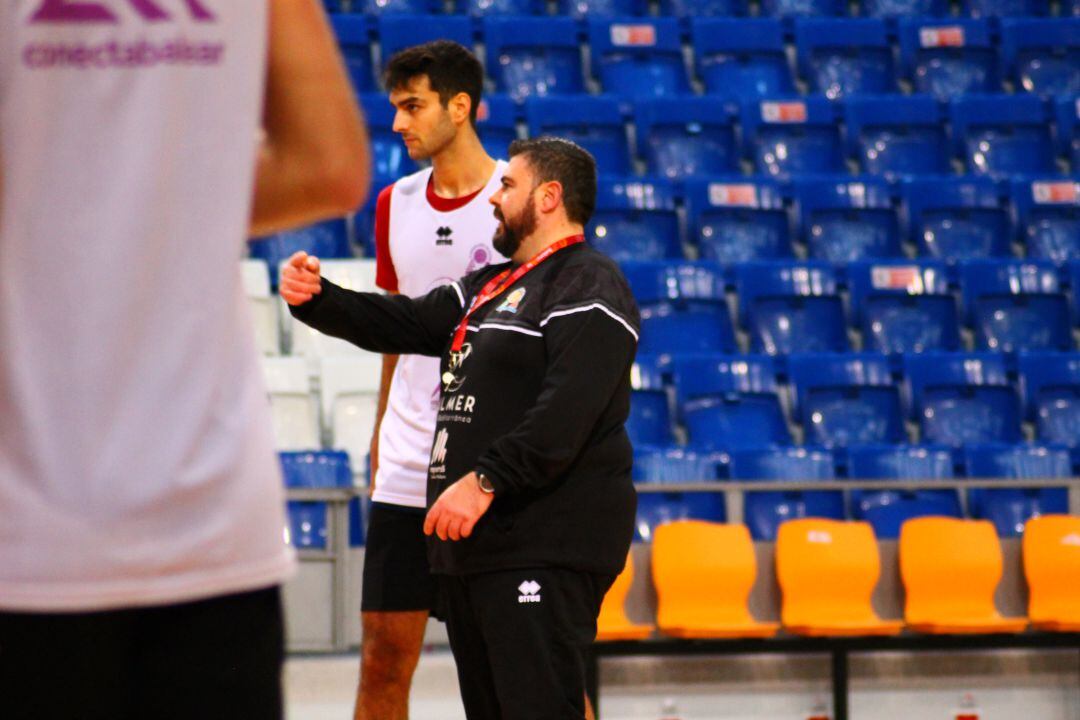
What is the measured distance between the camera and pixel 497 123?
9578mm

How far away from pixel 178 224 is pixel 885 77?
408 inches

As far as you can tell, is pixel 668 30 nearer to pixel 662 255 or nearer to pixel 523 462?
pixel 662 255

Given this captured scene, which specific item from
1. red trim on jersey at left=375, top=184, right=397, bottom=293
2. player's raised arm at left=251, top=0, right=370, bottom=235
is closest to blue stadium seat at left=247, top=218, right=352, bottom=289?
red trim on jersey at left=375, top=184, right=397, bottom=293

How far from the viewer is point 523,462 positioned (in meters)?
3.42

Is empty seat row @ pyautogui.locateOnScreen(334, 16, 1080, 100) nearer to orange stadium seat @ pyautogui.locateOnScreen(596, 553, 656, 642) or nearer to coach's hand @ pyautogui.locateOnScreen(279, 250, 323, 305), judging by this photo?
orange stadium seat @ pyautogui.locateOnScreen(596, 553, 656, 642)

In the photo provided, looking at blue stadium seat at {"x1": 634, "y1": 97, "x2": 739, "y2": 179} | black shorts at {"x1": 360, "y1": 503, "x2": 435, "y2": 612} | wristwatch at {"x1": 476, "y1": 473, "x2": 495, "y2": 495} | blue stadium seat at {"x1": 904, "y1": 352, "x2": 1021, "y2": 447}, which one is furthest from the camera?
blue stadium seat at {"x1": 634, "y1": 97, "x2": 739, "y2": 179}

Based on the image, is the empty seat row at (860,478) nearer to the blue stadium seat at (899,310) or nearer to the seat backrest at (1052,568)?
the seat backrest at (1052,568)

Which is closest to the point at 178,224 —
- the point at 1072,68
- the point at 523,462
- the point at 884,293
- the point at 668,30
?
the point at 523,462

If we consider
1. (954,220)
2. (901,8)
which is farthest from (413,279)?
(901,8)

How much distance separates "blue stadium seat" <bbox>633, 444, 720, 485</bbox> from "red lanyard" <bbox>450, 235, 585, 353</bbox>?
337 cm

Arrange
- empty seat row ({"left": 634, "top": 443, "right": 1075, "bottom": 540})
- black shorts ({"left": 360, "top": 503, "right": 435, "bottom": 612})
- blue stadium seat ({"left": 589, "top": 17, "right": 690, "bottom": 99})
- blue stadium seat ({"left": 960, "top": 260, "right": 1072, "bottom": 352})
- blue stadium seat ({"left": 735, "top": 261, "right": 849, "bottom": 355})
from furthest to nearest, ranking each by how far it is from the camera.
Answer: blue stadium seat ({"left": 589, "top": 17, "right": 690, "bottom": 99}), blue stadium seat ({"left": 960, "top": 260, "right": 1072, "bottom": 352}), blue stadium seat ({"left": 735, "top": 261, "right": 849, "bottom": 355}), empty seat row ({"left": 634, "top": 443, "right": 1075, "bottom": 540}), black shorts ({"left": 360, "top": 503, "right": 435, "bottom": 612})

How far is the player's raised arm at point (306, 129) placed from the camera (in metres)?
1.34

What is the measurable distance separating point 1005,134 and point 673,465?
470 centimetres

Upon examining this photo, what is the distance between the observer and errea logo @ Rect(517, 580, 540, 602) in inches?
137
